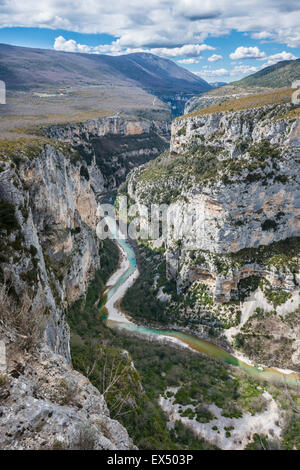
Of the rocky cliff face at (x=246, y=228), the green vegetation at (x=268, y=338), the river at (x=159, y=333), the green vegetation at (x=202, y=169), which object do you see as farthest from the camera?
the green vegetation at (x=202, y=169)

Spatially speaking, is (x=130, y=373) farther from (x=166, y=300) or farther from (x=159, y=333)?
(x=166, y=300)

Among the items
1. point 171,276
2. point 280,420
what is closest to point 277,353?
point 280,420

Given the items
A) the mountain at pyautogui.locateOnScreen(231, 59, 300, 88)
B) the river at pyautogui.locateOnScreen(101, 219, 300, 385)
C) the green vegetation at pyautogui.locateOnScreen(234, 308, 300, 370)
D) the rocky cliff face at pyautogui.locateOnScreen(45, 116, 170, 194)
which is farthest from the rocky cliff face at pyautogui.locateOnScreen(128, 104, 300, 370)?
the mountain at pyautogui.locateOnScreen(231, 59, 300, 88)

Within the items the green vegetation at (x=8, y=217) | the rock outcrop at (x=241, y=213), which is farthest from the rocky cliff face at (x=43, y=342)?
the rock outcrop at (x=241, y=213)

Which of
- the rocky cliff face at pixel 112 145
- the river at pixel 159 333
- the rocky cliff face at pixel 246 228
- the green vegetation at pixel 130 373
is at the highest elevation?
the rocky cliff face at pixel 112 145

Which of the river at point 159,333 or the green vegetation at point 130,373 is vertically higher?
the green vegetation at point 130,373

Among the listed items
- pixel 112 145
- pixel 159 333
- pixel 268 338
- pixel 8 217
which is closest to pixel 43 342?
pixel 8 217

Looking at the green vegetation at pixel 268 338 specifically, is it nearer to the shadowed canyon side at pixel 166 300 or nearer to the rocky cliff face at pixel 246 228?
the shadowed canyon side at pixel 166 300
